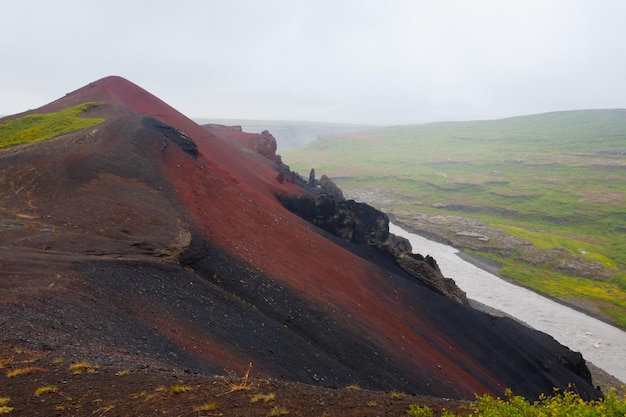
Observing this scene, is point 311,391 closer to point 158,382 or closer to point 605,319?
point 158,382

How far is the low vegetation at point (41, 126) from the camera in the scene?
3962 centimetres

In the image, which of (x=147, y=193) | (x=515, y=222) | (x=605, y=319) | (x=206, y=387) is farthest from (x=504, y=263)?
(x=206, y=387)

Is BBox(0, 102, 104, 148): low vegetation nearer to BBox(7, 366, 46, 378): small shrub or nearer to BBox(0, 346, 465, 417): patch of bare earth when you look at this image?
BBox(7, 366, 46, 378): small shrub

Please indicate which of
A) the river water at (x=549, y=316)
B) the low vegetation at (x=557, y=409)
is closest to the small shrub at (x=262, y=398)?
the low vegetation at (x=557, y=409)

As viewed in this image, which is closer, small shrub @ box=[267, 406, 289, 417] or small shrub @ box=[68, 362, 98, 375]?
small shrub @ box=[267, 406, 289, 417]

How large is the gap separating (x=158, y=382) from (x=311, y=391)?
475 centimetres

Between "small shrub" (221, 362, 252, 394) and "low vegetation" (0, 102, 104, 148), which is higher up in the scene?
"low vegetation" (0, 102, 104, 148)

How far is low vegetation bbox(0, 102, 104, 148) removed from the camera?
39.6m

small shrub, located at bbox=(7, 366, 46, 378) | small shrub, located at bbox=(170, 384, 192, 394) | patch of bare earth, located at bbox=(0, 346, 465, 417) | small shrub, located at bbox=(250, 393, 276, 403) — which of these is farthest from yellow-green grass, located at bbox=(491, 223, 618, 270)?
small shrub, located at bbox=(7, 366, 46, 378)

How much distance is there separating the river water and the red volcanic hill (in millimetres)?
15656

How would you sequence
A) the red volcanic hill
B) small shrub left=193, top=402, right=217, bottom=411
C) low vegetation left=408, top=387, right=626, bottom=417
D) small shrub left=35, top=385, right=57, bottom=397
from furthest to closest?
the red volcanic hill < small shrub left=35, top=385, right=57, bottom=397 < small shrub left=193, top=402, right=217, bottom=411 < low vegetation left=408, top=387, right=626, bottom=417

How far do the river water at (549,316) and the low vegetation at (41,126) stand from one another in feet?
197

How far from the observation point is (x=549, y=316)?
58.5 metres

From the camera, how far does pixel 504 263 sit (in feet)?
274
